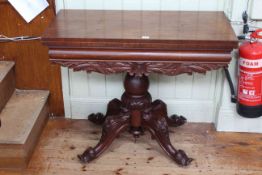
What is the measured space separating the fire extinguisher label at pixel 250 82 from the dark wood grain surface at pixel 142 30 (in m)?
0.31

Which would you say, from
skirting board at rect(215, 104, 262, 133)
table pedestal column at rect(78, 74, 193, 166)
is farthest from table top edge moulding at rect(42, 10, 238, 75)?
skirting board at rect(215, 104, 262, 133)

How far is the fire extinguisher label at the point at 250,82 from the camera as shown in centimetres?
231

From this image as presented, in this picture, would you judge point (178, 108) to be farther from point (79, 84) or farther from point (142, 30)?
point (142, 30)

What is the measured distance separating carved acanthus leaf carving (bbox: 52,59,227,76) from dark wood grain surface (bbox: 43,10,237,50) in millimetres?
100

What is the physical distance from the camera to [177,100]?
9.07ft

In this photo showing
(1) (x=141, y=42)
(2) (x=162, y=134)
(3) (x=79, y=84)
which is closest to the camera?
(1) (x=141, y=42)

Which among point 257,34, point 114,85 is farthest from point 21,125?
point 257,34

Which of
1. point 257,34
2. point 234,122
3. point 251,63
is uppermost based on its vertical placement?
point 257,34

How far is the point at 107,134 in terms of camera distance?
2.43 meters

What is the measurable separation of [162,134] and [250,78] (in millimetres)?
610

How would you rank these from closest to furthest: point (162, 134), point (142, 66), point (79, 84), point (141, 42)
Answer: point (141, 42) → point (142, 66) → point (162, 134) → point (79, 84)

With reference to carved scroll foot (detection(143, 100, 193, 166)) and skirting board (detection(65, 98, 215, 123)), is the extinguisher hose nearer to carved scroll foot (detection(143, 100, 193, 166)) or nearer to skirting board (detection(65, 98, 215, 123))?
skirting board (detection(65, 98, 215, 123))

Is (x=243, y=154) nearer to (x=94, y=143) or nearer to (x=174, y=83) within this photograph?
(x=174, y=83)

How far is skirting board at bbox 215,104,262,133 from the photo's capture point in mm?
2662
